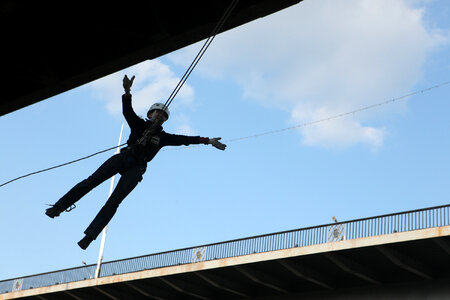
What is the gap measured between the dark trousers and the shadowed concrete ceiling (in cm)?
106

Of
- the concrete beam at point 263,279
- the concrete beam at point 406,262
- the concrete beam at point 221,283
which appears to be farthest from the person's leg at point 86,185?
the concrete beam at point 221,283

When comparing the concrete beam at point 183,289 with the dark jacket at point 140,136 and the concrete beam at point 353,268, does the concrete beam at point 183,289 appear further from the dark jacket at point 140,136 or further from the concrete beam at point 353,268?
the dark jacket at point 140,136

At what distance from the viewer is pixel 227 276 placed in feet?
93.7

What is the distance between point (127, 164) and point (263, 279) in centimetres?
2048

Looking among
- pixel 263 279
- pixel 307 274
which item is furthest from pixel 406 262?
pixel 263 279

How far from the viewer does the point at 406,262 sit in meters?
23.7

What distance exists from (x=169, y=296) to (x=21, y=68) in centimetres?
2458

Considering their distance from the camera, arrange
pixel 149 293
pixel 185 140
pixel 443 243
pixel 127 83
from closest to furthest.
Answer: pixel 127 83 → pixel 185 140 → pixel 443 243 → pixel 149 293

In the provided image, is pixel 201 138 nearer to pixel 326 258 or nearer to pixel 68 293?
pixel 326 258

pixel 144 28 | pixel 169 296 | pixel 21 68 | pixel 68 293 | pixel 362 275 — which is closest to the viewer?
pixel 144 28

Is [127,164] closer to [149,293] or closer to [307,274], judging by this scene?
[307,274]

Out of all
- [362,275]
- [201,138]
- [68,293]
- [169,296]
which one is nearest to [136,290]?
[169,296]

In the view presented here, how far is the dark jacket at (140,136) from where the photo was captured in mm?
7645

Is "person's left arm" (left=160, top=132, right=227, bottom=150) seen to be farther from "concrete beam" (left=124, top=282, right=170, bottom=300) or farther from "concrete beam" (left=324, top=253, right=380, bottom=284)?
"concrete beam" (left=124, top=282, right=170, bottom=300)
